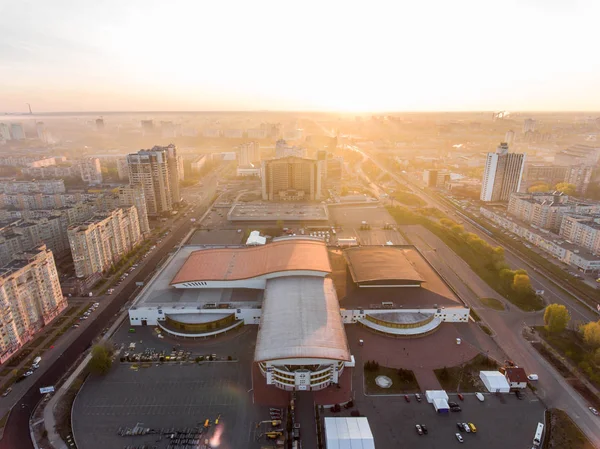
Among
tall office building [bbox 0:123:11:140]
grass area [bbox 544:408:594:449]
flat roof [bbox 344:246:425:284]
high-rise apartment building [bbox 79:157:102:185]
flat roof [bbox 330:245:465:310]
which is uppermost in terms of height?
tall office building [bbox 0:123:11:140]

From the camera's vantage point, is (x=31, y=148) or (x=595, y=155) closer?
(x=595, y=155)

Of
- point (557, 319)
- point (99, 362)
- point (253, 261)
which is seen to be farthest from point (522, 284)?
point (99, 362)

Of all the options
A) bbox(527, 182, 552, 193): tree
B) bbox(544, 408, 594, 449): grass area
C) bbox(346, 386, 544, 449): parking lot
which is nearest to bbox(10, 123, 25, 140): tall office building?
bbox(527, 182, 552, 193): tree

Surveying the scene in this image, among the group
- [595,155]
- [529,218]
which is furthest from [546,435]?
[595,155]

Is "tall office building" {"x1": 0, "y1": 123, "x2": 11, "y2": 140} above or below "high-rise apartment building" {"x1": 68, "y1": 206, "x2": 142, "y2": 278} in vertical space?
above

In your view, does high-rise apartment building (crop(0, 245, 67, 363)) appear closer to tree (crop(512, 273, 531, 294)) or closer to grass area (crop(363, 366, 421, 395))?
grass area (crop(363, 366, 421, 395))

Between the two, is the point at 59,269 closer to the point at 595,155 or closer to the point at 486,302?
the point at 486,302
